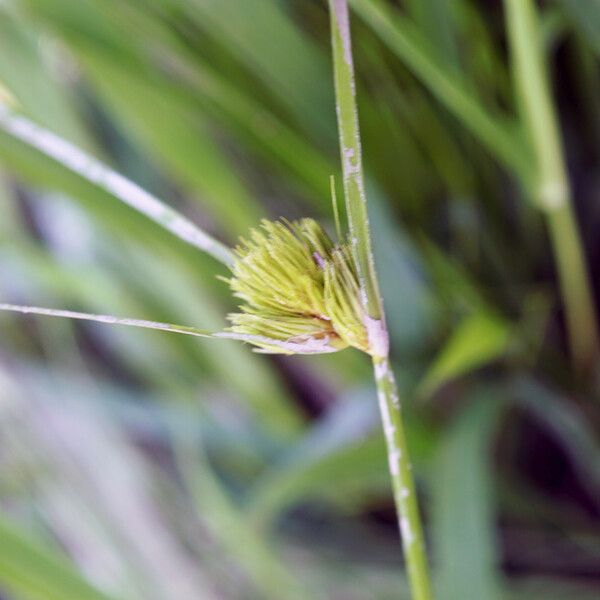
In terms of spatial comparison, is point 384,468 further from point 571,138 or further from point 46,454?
point 46,454

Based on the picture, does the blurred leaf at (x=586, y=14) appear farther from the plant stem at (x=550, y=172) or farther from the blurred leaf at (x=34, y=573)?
the blurred leaf at (x=34, y=573)

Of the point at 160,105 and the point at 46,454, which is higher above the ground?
the point at 160,105

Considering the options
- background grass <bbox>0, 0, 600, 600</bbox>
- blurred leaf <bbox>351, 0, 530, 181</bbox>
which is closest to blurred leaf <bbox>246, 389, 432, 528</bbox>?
background grass <bbox>0, 0, 600, 600</bbox>

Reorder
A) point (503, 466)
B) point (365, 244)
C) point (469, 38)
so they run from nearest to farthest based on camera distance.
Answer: point (365, 244) → point (469, 38) → point (503, 466)

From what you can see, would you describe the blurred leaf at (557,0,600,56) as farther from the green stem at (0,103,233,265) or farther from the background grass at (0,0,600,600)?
the green stem at (0,103,233,265)

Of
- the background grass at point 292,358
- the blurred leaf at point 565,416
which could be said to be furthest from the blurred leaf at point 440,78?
the blurred leaf at point 565,416

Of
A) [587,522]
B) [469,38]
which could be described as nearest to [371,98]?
[469,38]
